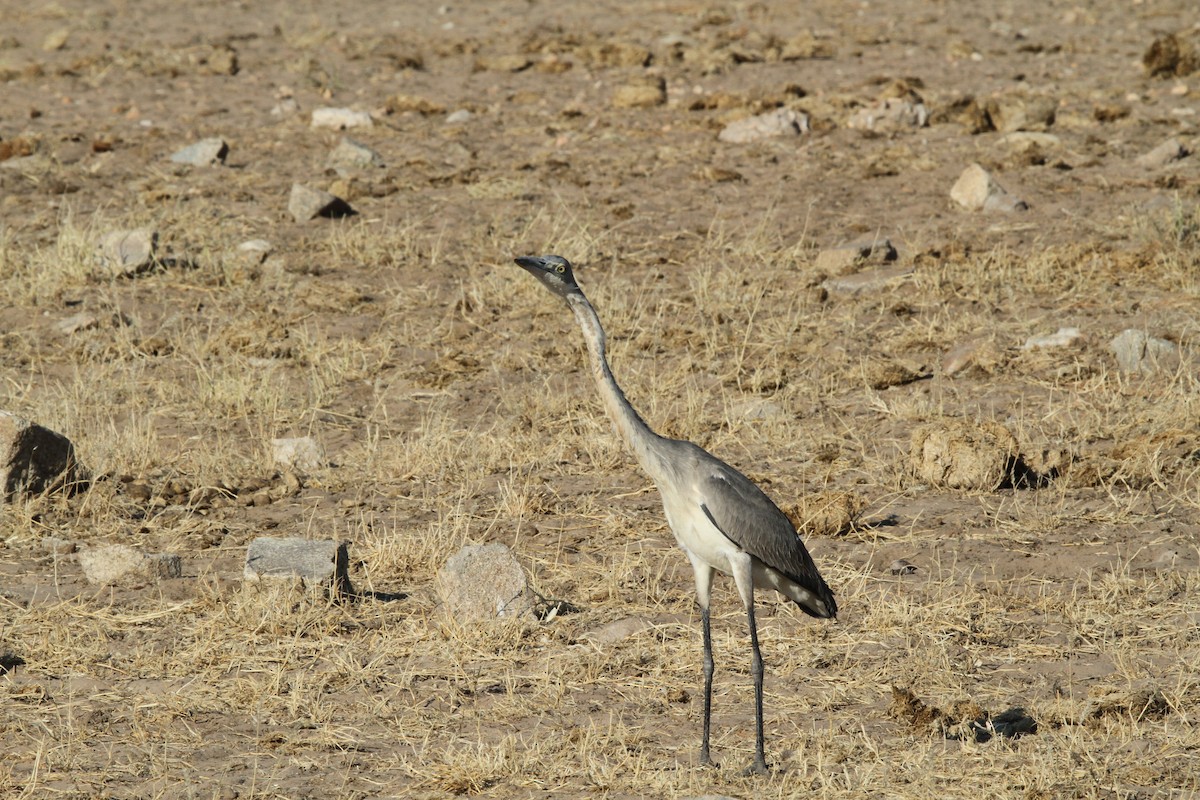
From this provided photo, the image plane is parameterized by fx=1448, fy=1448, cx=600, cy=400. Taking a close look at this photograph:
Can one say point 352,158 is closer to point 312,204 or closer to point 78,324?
point 312,204

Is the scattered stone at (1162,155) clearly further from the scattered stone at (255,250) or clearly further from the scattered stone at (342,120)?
the scattered stone at (255,250)

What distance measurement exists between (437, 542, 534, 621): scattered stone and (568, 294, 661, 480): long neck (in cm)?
125

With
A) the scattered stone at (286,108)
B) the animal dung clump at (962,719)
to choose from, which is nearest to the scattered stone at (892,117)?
the scattered stone at (286,108)

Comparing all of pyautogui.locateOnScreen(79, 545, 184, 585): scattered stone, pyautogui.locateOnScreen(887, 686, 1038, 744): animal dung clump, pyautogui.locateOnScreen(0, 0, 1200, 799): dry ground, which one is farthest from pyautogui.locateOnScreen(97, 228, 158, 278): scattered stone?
pyautogui.locateOnScreen(887, 686, 1038, 744): animal dung clump

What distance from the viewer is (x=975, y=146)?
1221cm

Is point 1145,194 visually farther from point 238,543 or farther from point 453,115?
point 238,543

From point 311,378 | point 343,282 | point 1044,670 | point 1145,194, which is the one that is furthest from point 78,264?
point 1145,194

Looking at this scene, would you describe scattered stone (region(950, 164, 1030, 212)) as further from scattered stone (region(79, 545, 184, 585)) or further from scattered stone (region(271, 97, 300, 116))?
Result: scattered stone (region(79, 545, 184, 585))

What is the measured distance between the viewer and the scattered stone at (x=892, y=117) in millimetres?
12789

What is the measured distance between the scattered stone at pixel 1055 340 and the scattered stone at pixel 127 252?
18.8ft

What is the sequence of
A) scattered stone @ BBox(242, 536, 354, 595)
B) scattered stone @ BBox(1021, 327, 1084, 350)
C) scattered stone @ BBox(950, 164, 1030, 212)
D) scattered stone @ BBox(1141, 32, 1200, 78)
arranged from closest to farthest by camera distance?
scattered stone @ BBox(242, 536, 354, 595)
scattered stone @ BBox(1021, 327, 1084, 350)
scattered stone @ BBox(950, 164, 1030, 212)
scattered stone @ BBox(1141, 32, 1200, 78)

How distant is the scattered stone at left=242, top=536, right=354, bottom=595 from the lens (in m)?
5.62

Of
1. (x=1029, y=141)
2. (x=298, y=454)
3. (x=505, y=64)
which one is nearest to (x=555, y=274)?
(x=298, y=454)

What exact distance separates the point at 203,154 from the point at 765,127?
4.79 m
